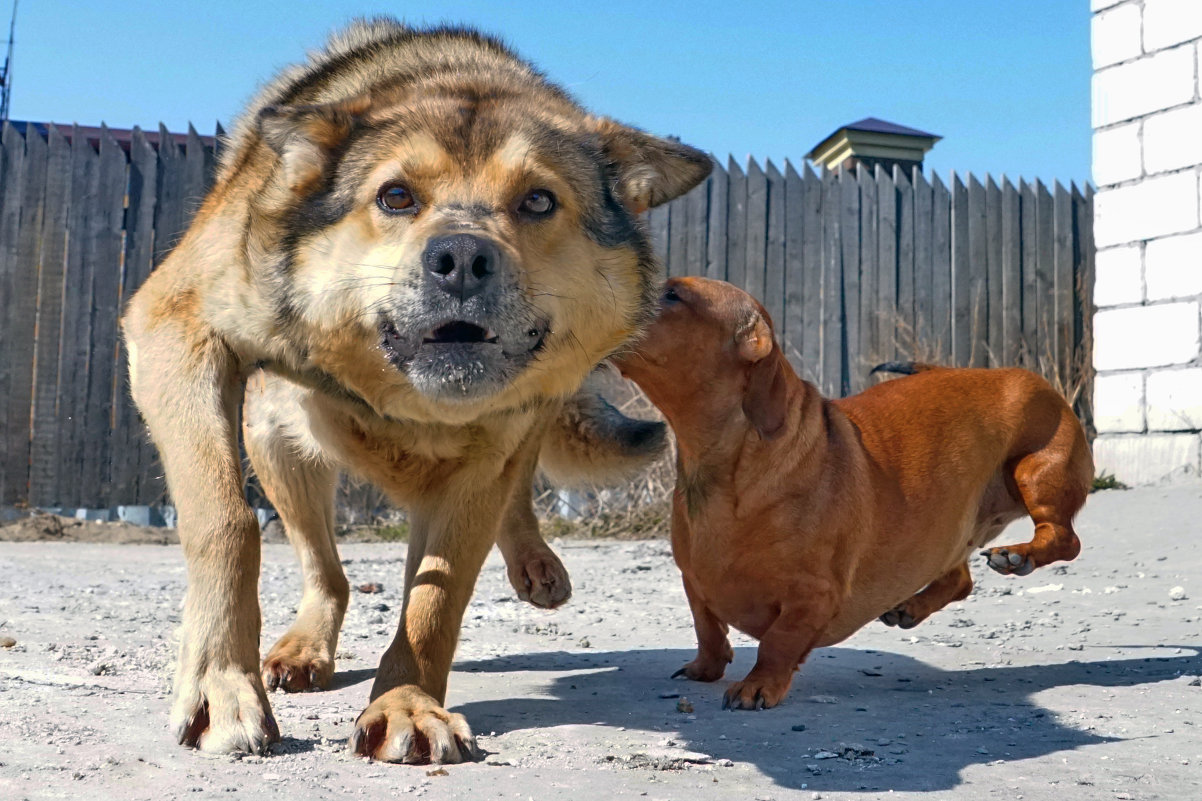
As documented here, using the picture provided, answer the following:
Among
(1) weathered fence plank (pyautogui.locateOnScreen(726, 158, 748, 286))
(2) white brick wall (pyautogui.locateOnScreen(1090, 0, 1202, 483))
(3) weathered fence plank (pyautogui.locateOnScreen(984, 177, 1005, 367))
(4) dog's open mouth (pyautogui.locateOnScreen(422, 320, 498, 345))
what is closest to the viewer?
(4) dog's open mouth (pyautogui.locateOnScreen(422, 320, 498, 345))

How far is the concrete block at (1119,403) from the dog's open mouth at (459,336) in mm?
7041

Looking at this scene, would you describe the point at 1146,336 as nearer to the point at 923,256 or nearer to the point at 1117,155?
the point at 1117,155

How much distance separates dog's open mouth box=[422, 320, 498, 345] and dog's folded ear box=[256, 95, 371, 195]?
59 centimetres

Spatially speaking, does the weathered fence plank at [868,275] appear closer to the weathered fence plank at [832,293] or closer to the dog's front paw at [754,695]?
the weathered fence plank at [832,293]

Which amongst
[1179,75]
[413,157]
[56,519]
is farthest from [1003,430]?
[56,519]

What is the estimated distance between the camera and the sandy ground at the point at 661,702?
2490mm

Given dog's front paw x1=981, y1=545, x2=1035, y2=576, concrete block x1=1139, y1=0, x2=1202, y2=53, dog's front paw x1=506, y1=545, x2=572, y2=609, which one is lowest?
dog's front paw x1=506, y1=545, x2=572, y2=609

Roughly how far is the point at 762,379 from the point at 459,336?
124 centimetres

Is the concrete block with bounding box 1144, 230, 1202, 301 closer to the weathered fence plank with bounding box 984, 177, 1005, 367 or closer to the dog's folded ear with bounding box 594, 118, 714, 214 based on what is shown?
the weathered fence plank with bounding box 984, 177, 1005, 367

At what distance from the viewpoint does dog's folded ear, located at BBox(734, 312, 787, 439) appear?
3.74 m

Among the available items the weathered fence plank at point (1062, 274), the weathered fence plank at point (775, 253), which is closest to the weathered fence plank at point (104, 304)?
the weathered fence plank at point (775, 253)

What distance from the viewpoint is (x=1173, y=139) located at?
8.48m

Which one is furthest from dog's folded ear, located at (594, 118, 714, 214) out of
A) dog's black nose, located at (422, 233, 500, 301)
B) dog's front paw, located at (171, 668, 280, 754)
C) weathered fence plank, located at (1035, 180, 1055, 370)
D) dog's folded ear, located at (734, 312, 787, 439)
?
weathered fence plank, located at (1035, 180, 1055, 370)

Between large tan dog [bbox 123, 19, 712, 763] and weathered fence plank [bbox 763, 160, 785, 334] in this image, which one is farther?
weathered fence plank [bbox 763, 160, 785, 334]
